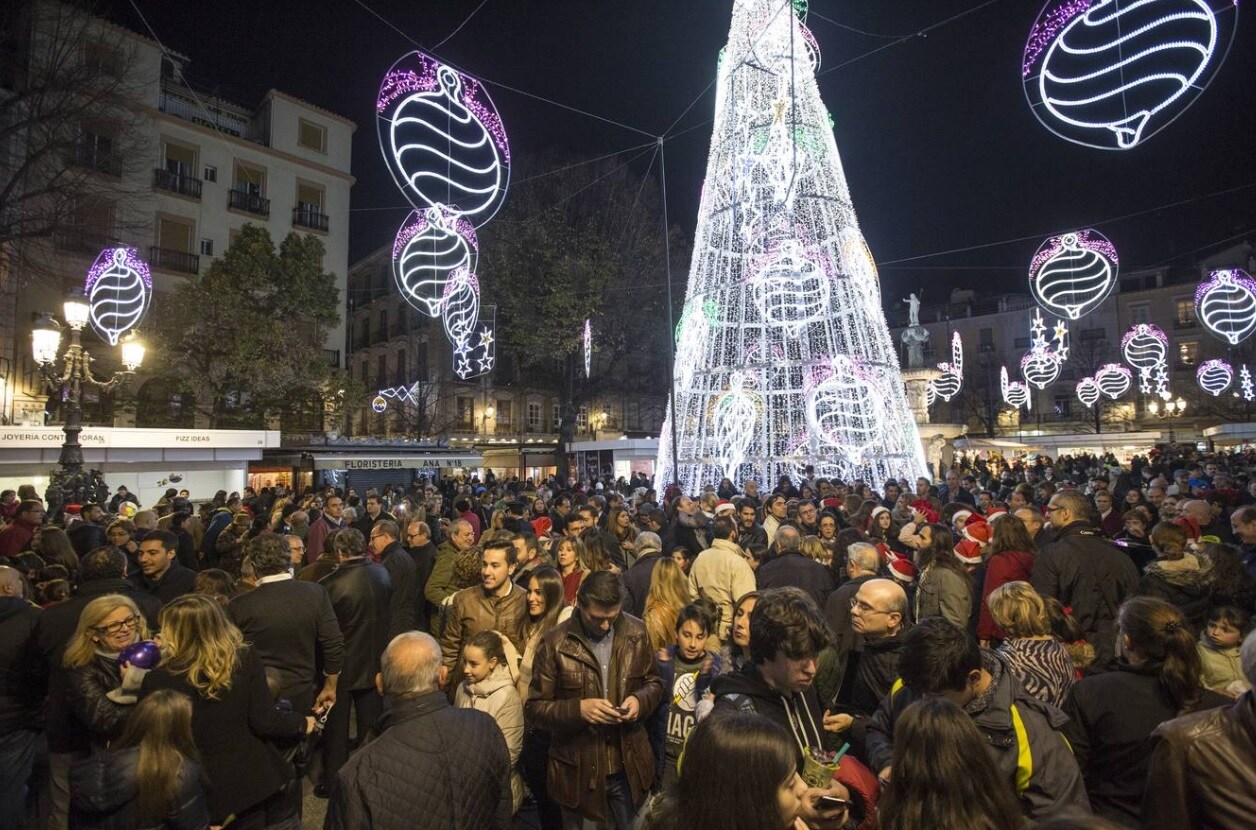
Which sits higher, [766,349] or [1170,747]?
[766,349]

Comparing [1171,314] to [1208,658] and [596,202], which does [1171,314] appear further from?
[1208,658]

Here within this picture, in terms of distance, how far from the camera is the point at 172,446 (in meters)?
17.1

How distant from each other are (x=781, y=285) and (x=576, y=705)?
12779mm

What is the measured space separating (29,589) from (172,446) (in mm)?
14468

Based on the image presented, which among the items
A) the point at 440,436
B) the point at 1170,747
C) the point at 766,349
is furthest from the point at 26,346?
the point at 1170,747

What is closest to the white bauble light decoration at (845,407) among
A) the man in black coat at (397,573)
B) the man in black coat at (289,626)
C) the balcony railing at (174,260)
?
the man in black coat at (397,573)

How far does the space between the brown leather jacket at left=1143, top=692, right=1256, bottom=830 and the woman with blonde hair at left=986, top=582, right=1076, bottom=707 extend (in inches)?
47.4

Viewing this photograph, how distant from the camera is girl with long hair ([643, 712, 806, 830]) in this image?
1.49 metres

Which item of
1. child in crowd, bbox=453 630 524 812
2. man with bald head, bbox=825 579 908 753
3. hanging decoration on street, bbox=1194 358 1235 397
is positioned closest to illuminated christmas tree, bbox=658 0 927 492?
man with bald head, bbox=825 579 908 753

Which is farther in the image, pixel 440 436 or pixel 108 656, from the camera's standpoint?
pixel 440 436

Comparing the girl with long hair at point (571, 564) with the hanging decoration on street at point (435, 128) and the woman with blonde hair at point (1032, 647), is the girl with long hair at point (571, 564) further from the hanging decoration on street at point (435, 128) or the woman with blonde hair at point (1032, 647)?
the hanging decoration on street at point (435, 128)

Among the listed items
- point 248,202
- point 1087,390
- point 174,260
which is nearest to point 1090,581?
point 174,260

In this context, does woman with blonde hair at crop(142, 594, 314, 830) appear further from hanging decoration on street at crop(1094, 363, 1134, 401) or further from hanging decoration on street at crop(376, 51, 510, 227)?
hanging decoration on street at crop(1094, 363, 1134, 401)

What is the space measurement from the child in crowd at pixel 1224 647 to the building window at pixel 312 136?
31195mm
